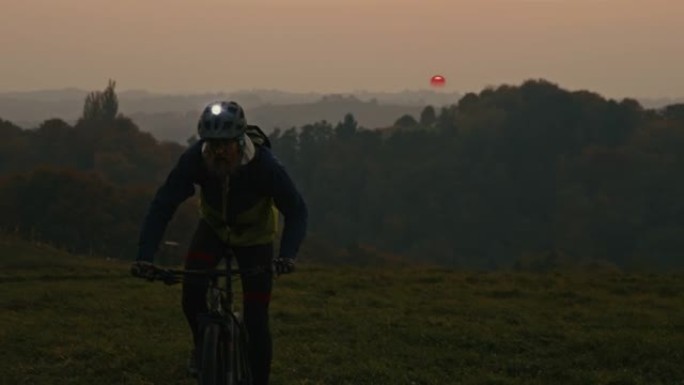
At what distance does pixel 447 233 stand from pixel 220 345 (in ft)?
432

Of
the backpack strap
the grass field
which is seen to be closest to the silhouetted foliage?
the grass field

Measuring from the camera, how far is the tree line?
384ft

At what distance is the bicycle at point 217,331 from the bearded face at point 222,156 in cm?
72

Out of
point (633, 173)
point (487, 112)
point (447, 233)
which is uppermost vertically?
point (487, 112)

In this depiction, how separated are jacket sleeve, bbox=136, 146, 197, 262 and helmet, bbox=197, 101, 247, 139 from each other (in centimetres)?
40

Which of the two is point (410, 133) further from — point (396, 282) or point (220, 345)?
point (220, 345)

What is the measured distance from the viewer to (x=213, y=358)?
6.80 meters

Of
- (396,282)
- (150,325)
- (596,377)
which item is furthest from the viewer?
(396,282)

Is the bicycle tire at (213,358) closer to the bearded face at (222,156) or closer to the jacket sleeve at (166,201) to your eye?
the jacket sleeve at (166,201)

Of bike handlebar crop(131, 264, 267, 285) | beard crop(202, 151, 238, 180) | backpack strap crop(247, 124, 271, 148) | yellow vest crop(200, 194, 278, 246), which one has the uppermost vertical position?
backpack strap crop(247, 124, 271, 148)

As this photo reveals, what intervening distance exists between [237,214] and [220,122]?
34.7 inches

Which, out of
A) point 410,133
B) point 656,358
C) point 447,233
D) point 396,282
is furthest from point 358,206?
point 656,358

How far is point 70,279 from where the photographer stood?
2170cm

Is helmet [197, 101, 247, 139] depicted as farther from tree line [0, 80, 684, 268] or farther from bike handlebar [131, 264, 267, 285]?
tree line [0, 80, 684, 268]
